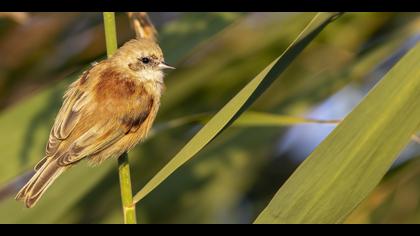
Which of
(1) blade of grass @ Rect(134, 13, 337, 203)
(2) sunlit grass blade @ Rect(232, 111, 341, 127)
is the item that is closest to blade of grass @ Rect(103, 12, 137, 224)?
(1) blade of grass @ Rect(134, 13, 337, 203)

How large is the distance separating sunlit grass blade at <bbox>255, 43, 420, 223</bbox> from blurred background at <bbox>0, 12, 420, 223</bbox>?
1594 mm

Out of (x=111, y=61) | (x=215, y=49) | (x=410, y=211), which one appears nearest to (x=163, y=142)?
(x=215, y=49)

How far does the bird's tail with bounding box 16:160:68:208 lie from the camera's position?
268cm

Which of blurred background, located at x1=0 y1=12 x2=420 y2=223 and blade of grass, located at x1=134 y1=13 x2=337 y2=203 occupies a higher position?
blade of grass, located at x1=134 y1=13 x2=337 y2=203

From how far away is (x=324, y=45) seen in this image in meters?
4.16

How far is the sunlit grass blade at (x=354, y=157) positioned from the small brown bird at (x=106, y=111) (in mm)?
1133

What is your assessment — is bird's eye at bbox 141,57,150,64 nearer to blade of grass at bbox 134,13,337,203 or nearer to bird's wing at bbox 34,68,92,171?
bird's wing at bbox 34,68,92,171

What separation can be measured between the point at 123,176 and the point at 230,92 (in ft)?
6.55

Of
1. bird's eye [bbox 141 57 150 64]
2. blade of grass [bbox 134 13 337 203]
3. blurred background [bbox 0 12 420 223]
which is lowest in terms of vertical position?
blurred background [bbox 0 12 420 223]

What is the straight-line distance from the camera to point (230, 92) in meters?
4.12

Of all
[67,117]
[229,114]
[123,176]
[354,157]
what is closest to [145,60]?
[67,117]

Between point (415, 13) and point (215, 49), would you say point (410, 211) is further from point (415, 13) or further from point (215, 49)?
point (215, 49)

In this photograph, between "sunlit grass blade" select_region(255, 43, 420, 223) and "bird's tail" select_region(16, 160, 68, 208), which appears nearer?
"sunlit grass blade" select_region(255, 43, 420, 223)

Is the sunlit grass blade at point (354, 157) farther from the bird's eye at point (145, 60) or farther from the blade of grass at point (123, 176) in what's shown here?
the bird's eye at point (145, 60)
